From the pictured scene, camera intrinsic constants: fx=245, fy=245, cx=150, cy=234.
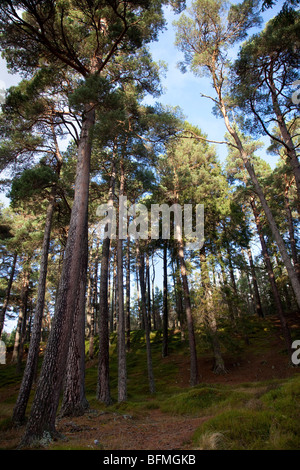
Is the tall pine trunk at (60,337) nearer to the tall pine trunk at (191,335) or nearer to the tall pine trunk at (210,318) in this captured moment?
the tall pine trunk at (191,335)

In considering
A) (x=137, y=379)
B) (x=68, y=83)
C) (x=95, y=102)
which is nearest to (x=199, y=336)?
(x=137, y=379)

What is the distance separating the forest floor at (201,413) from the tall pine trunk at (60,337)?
1.53ft

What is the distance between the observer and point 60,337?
550 centimetres

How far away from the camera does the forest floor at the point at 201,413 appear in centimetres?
423

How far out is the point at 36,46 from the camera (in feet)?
28.1

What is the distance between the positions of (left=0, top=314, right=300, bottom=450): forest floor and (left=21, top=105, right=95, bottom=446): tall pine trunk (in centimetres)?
47

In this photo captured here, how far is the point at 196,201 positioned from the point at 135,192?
14.0ft

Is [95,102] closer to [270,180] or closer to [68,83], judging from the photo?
[68,83]

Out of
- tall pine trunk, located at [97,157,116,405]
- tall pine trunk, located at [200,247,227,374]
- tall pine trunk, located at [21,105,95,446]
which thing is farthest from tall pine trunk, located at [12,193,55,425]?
tall pine trunk, located at [200,247,227,374]

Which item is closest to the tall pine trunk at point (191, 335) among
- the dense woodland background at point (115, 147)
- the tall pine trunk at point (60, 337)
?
the dense woodland background at point (115, 147)

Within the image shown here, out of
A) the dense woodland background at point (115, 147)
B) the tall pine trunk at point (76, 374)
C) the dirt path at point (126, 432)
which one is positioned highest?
the dense woodland background at point (115, 147)

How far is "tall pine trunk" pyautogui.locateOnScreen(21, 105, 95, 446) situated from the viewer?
15.7 ft

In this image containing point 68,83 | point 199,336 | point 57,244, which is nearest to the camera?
point 68,83

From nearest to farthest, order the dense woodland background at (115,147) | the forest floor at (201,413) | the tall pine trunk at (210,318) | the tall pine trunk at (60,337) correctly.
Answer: the forest floor at (201,413)
the tall pine trunk at (60,337)
the dense woodland background at (115,147)
the tall pine trunk at (210,318)
